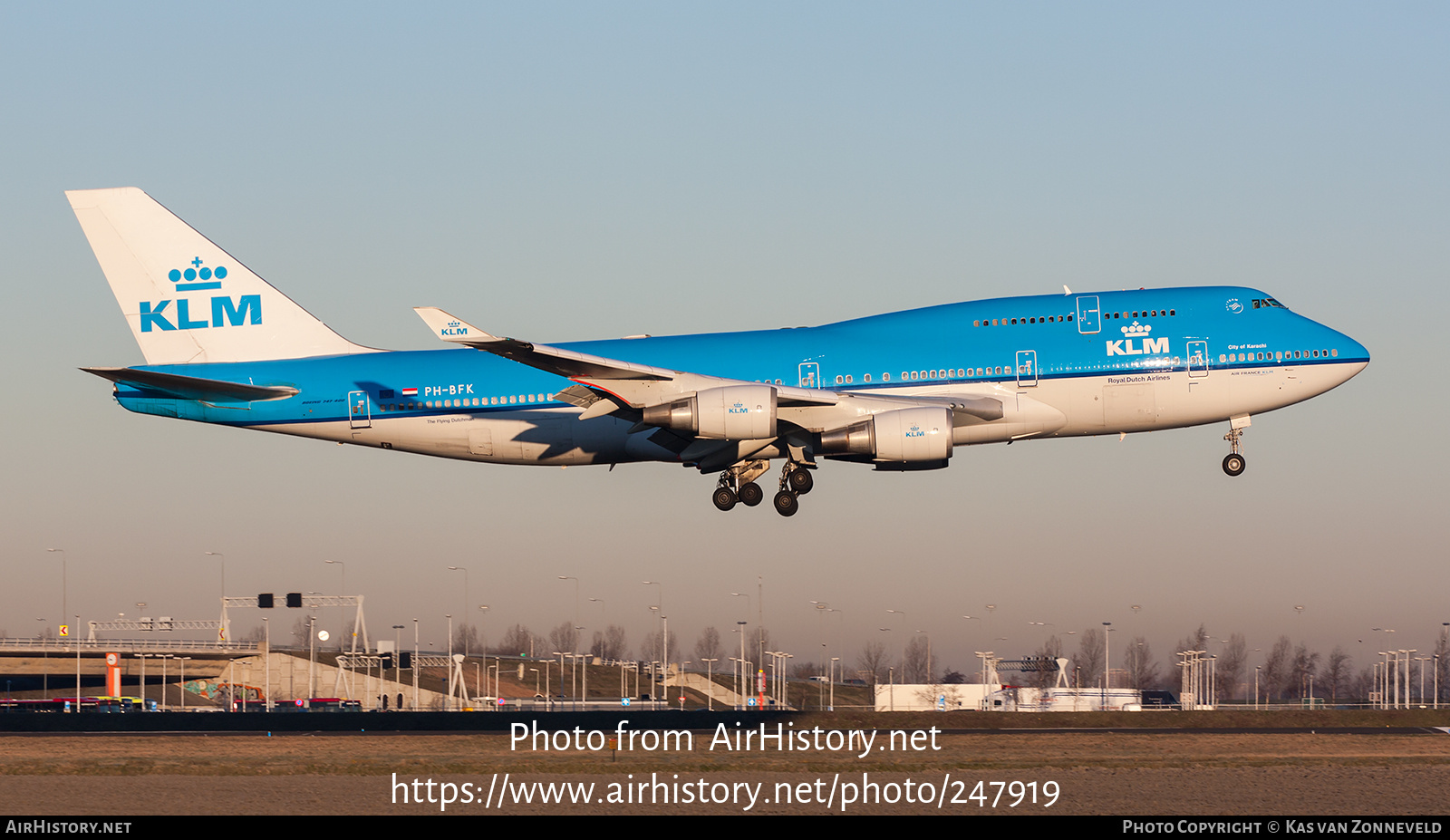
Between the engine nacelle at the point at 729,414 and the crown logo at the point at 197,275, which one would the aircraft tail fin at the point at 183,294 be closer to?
the crown logo at the point at 197,275

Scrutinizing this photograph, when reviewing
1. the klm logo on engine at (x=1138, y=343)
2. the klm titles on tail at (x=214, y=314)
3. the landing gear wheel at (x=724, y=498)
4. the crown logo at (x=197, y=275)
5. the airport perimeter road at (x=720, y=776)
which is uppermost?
the crown logo at (x=197, y=275)

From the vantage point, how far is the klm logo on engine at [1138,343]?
4178cm

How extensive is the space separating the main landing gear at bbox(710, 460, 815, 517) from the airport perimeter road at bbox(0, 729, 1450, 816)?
728 centimetres

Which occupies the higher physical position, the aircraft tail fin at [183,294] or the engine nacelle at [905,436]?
the aircraft tail fin at [183,294]

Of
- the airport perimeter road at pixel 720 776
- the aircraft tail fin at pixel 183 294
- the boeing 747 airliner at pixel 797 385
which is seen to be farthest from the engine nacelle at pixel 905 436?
the aircraft tail fin at pixel 183 294

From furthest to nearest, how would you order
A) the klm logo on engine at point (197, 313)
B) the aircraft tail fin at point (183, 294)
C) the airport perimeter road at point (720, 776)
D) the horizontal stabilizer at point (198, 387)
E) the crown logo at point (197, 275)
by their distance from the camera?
the crown logo at point (197, 275) → the klm logo on engine at point (197, 313) → the aircraft tail fin at point (183, 294) → the horizontal stabilizer at point (198, 387) → the airport perimeter road at point (720, 776)

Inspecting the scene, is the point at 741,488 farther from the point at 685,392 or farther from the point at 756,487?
the point at 685,392

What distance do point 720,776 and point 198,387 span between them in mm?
22013

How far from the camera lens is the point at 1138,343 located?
41812 mm

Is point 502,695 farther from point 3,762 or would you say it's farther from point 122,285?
point 3,762

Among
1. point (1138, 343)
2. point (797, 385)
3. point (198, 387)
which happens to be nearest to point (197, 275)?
point (198, 387)

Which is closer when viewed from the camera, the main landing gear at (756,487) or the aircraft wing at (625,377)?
the aircraft wing at (625,377)

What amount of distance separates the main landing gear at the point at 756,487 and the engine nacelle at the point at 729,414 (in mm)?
4043
